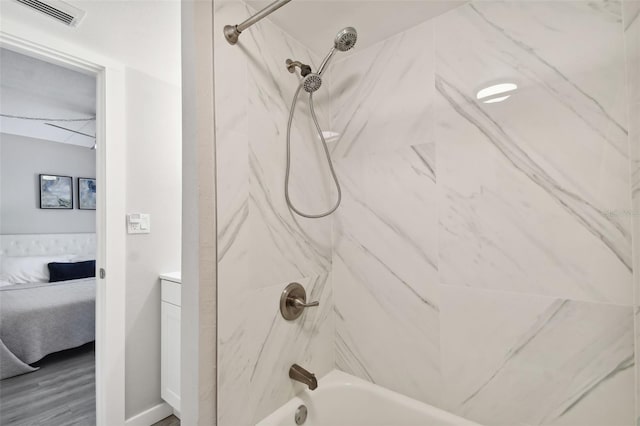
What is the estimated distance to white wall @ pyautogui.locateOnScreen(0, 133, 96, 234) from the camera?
3799mm

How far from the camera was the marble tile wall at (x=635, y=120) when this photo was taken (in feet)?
2.52

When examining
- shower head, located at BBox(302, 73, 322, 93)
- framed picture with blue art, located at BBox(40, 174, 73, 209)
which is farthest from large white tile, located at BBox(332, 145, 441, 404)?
framed picture with blue art, located at BBox(40, 174, 73, 209)

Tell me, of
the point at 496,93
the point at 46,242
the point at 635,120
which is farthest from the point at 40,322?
the point at 635,120

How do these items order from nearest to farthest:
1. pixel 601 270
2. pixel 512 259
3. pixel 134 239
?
pixel 601 270 → pixel 512 259 → pixel 134 239

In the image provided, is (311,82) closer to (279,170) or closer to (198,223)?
(279,170)

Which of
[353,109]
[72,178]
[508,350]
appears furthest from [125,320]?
[72,178]

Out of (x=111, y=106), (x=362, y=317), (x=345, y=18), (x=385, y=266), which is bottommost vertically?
(x=362, y=317)

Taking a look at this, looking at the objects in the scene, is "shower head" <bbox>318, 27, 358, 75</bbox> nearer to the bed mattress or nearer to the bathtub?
the bathtub

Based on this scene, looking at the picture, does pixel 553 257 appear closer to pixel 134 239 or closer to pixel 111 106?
pixel 134 239

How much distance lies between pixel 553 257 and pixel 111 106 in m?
2.32

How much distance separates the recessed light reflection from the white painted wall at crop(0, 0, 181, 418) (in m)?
1.45

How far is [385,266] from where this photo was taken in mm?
1303

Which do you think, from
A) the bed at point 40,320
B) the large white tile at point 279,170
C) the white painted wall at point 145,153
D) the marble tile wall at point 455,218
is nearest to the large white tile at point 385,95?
the marble tile wall at point 455,218

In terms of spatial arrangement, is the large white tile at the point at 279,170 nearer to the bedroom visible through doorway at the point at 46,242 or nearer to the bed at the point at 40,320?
the bedroom visible through doorway at the point at 46,242
